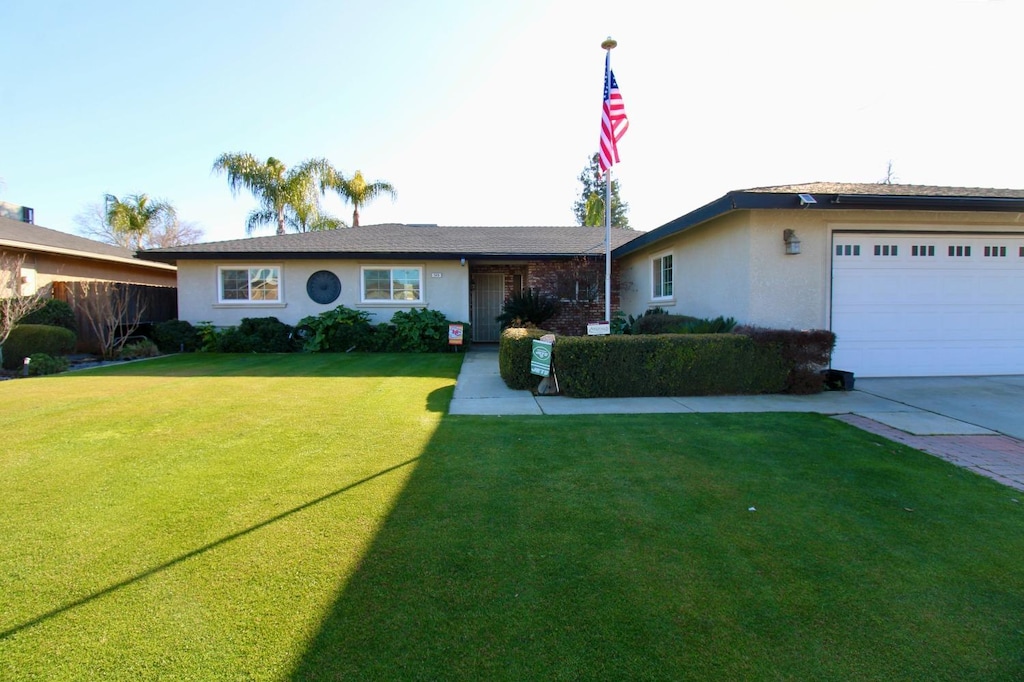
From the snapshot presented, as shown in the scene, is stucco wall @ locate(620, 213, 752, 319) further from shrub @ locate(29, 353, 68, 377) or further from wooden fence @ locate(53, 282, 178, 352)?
wooden fence @ locate(53, 282, 178, 352)

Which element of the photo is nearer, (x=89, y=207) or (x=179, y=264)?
(x=179, y=264)

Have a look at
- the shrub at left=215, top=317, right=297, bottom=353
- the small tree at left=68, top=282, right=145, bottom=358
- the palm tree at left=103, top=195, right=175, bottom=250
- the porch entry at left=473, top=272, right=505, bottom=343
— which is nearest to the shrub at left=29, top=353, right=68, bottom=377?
the small tree at left=68, top=282, right=145, bottom=358

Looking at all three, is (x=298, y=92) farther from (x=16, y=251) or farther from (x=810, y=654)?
(x=810, y=654)

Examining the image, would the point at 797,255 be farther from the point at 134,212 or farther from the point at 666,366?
the point at 134,212

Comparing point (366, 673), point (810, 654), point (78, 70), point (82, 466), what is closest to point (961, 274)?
point (810, 654)

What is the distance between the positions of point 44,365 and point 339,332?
5.96 metres

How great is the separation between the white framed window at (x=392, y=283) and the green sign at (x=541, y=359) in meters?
8.08

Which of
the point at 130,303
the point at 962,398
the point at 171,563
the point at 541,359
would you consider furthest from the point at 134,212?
the point at 962,398

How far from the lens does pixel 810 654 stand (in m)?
2.13

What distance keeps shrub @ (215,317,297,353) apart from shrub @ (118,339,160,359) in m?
1.42

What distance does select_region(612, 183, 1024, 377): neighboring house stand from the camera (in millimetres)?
8703

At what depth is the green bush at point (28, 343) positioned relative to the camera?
34.7 feet

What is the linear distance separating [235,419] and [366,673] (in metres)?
4.83

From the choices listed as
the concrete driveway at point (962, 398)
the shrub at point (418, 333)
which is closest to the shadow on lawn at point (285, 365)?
the shrub at point (418, 333)
